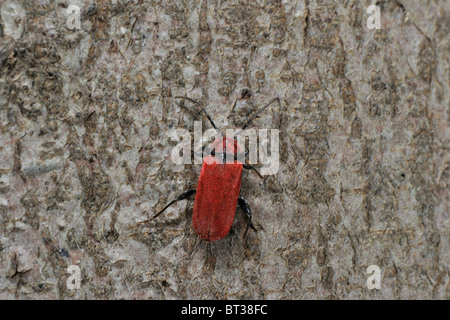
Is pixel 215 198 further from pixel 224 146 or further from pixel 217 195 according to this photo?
pixel 224 146

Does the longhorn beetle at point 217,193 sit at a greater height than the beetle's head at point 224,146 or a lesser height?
lesser

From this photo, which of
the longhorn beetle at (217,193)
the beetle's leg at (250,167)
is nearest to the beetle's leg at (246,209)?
the longhorn beetle at (217,193)

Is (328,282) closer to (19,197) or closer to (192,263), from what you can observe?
(192,263)

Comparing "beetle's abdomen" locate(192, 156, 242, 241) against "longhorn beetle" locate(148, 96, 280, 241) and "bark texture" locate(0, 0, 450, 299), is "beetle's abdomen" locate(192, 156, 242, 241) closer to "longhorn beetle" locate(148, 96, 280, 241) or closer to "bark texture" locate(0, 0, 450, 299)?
"longhorn beetle" locate(148, 96, 280, 241)

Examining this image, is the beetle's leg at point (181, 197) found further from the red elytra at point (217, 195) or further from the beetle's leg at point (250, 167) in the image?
the beetle's leg at point (250, 167)

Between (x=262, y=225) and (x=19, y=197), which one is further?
(x=262, y=225)

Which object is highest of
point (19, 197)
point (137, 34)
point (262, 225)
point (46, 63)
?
point (137, 34)

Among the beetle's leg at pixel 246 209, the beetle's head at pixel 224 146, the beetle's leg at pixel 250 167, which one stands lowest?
the beetle's leg at pixel 246 209
